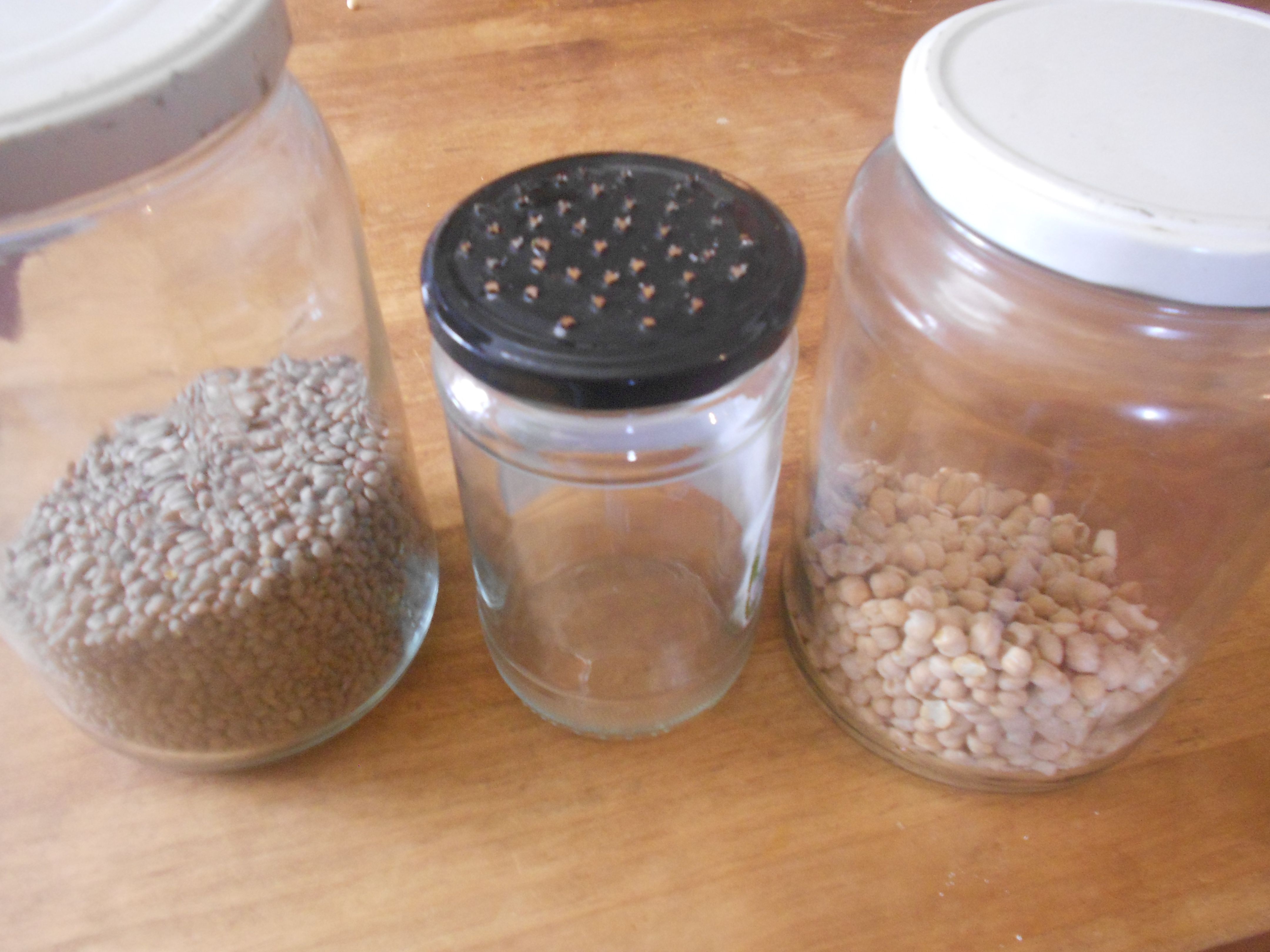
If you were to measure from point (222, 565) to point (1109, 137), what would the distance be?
1.18ft

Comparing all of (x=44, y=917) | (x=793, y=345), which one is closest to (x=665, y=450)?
(x=793, y=345)

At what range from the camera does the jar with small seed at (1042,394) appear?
0.31m

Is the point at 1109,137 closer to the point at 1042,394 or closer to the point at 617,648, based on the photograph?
the point at 1042,394

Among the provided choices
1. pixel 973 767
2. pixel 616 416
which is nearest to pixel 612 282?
pixel 616 416

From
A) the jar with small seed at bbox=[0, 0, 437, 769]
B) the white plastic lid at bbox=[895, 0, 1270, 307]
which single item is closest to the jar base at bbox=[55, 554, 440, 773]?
the jar with small seed at bbox=[0, 0, 437, 769]

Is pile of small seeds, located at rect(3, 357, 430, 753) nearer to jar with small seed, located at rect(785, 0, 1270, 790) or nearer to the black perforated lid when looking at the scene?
the black perforated lid

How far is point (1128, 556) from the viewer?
1.57 feet

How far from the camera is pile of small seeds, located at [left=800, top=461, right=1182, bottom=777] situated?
41 centimetres

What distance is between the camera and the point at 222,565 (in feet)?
1.27

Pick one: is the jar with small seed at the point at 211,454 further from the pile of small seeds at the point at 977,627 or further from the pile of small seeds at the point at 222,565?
the pile of small seeds at the point at 977,627

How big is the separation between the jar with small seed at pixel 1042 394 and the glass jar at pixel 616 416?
50 millimetres

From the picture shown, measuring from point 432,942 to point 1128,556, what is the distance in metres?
0.37

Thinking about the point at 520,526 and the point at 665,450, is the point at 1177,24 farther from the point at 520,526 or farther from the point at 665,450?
the point at 520,526

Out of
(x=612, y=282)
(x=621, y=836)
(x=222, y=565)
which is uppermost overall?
(x=612, y=282)
